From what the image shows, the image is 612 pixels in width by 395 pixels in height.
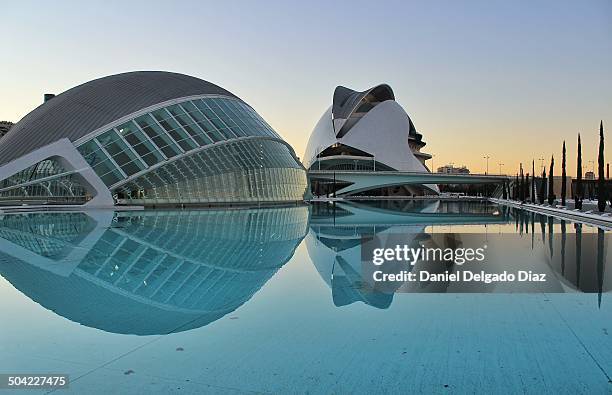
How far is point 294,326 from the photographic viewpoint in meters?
6.40

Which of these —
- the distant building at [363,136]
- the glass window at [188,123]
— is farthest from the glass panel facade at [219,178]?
the distant building at [363,136]

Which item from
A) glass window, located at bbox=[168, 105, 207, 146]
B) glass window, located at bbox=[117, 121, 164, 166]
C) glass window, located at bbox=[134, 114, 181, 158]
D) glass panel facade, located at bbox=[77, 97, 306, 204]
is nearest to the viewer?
glass panel facade, located at bbox=[77, 97, 306, 204]

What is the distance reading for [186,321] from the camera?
6703 millimetres

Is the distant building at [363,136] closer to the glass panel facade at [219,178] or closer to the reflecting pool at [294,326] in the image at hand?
the glass panel facade at [219,178]

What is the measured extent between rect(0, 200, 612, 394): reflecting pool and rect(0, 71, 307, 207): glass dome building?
75.0 feet

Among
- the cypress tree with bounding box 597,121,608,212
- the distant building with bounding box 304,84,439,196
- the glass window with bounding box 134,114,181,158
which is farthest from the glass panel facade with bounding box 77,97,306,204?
the distant building with bounding box 304,84,439,196

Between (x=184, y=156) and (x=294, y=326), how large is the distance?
1208 inches

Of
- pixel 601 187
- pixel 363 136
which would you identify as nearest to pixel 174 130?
pixel 601 187

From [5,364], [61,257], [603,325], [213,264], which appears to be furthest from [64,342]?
[61,257]

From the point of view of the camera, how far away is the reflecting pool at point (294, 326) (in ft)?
15.1

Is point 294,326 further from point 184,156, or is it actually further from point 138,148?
point 138,148

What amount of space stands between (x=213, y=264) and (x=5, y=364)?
6471 mm

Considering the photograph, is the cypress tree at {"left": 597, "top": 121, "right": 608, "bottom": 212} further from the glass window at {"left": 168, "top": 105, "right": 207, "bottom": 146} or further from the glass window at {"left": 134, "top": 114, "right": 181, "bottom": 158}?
the glass window at {"left": 134, "top": 114, "right": 181, "bottom": 158}

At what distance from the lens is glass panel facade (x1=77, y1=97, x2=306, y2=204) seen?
114ft
